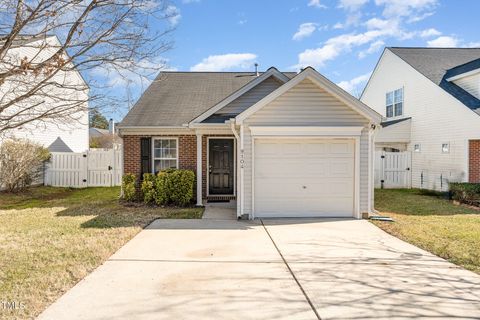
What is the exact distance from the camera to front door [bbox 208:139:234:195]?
12.5m

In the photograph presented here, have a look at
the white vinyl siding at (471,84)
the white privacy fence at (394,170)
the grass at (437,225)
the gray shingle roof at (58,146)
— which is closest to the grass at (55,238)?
the grass at (437,225)

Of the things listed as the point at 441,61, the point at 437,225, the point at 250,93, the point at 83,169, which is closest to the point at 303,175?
the point at 437,225

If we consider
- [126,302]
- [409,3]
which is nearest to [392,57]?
[409,3]

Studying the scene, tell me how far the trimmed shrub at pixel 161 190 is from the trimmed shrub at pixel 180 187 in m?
0.13

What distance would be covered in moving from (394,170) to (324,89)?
974 centimetres

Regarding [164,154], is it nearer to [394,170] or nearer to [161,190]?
[161,190]

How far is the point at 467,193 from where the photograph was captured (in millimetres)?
12438

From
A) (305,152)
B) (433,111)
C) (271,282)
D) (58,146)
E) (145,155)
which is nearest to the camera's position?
(271,282)

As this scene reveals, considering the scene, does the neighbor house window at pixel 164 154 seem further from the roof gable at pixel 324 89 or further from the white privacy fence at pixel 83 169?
the white privacy fence at pixel 83 169

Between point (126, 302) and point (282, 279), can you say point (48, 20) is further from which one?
point (282, 279)

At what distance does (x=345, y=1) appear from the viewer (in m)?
11.4

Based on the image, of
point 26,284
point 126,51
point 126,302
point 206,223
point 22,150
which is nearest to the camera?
point 126,302

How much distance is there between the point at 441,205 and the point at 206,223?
8431 millimetres

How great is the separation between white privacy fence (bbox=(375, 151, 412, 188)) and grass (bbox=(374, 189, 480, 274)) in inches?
117
